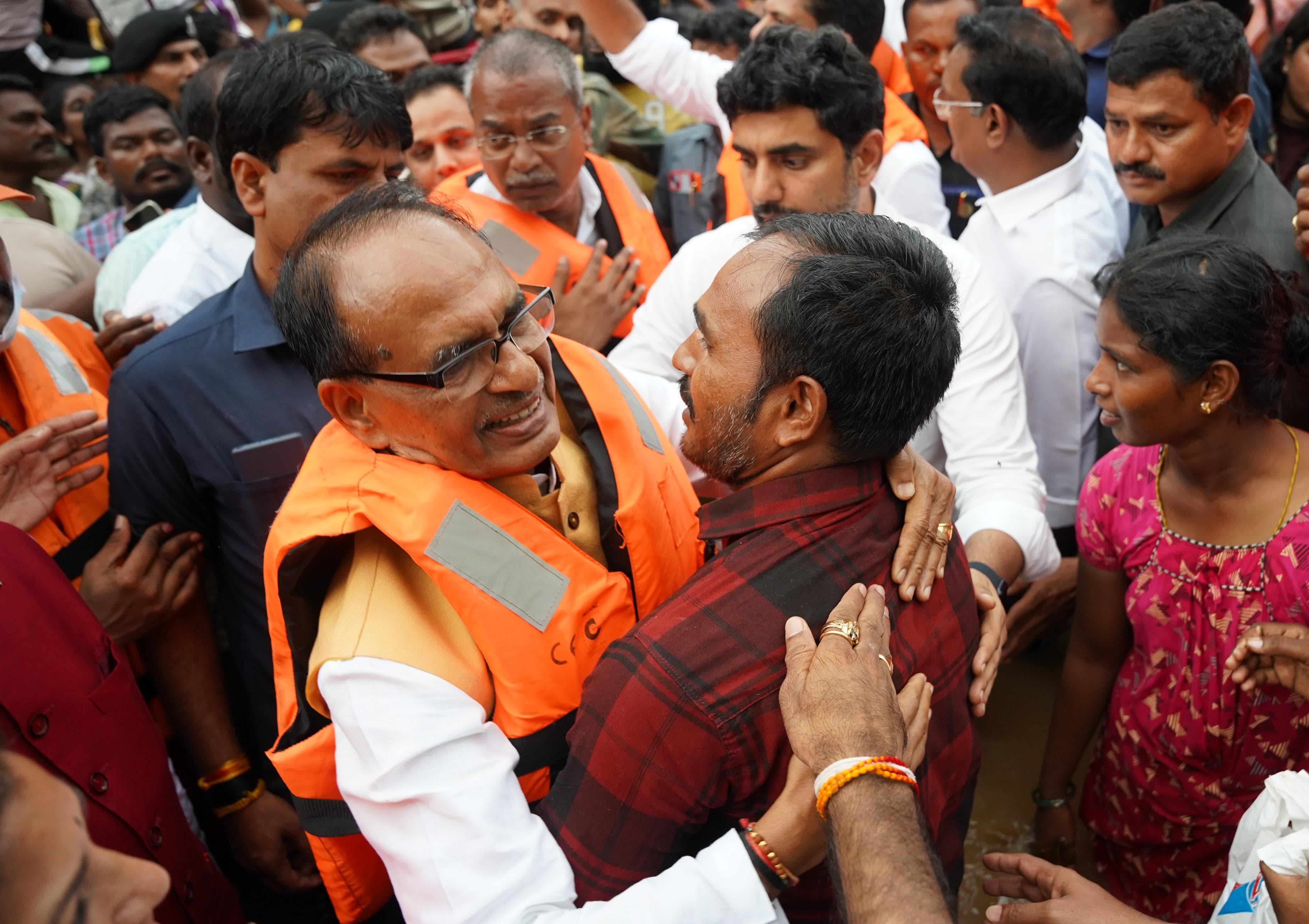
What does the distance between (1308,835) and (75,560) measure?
276cm

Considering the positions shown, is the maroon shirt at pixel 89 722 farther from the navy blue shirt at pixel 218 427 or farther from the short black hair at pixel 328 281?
the short black hair at pixel 328 281

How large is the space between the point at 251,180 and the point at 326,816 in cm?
171

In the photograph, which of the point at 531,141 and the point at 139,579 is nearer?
the point at 139,579

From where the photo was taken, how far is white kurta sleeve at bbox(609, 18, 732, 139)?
4.32 meters

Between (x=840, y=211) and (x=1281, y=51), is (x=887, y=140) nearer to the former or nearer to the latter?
(x=840, y=211)

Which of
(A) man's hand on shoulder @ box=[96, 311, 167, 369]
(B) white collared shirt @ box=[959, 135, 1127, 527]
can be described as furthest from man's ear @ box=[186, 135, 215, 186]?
(B) white collared shirt @ box=[959, 135, 1127, 527]

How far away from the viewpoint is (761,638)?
157 centimetres

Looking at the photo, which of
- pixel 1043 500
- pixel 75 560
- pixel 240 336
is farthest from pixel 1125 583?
pixel 75 560

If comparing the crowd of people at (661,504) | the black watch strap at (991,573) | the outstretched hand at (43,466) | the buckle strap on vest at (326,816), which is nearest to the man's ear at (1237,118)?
the crowd of people at (661,504)

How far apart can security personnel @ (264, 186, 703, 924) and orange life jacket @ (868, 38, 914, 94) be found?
4.02 m

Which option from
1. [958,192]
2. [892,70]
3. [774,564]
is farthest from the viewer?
[892,70]

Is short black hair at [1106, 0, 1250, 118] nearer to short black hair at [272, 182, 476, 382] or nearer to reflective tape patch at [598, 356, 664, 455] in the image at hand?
reflective tape patch at [598, 356, 664, 455]

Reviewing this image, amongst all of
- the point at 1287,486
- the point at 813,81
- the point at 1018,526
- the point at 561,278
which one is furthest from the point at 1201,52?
the point at 561,278

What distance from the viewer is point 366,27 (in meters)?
5.18
